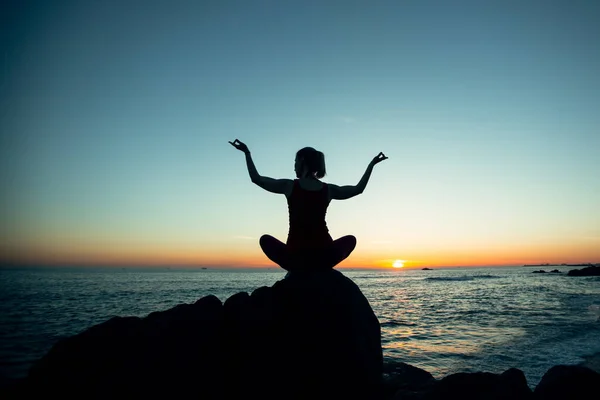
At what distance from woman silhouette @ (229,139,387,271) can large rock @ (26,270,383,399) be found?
0.36 metres

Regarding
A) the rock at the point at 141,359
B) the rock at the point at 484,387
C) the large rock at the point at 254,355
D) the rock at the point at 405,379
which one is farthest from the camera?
the rock at the point at 405,379

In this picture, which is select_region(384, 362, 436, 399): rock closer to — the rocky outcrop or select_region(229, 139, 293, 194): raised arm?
the rocky outcrop

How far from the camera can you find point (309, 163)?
5.14 meters

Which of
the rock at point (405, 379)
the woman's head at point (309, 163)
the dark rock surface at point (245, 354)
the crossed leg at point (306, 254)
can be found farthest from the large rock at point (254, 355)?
the rock at point (405, 379)

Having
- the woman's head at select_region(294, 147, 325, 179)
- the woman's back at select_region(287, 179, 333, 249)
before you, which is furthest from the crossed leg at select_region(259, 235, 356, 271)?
the woman's head at select_region(294, 147, 325, 179)

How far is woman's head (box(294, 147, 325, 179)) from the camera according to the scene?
514cm

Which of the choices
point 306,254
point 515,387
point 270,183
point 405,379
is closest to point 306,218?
point 306,254

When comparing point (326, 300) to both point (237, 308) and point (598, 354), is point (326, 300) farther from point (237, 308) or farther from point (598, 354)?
point (598, 354)

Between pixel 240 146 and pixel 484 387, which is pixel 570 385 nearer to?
pixel 484 387

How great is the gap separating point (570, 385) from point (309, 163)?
624 cm

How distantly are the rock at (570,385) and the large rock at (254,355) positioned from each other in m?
3.53

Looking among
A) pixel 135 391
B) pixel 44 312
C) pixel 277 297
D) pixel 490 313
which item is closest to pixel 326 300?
pixel 277 297

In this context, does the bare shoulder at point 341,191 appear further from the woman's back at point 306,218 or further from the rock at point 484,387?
the rock at point 484,387

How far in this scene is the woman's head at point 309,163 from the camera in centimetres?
514
